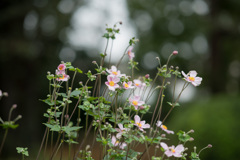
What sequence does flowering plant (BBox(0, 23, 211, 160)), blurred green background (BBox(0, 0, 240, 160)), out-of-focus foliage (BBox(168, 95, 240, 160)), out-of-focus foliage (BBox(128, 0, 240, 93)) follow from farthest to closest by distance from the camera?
out-of-focus foliage (BBox(128, 0, 240, 93))
blurred green background (BBox(0, 0, 240, 160))
out-of-focus foliage (BBox(168, 95, 240, 160))
flowering plant (BBox(0, 23, 211, 160))

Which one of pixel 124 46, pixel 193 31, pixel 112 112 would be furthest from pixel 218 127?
pixel 193 31

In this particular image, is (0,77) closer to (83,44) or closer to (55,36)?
(55,36)

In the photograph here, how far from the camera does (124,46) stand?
4.46 metres

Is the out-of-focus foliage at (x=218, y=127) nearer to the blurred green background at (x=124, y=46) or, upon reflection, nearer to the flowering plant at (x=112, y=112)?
the blurred green background at (x=124, y=46)

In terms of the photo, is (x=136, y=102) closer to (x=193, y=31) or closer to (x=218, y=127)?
(x=218, y=127)

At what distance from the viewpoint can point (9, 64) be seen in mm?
6184

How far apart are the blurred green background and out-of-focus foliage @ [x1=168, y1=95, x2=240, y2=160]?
0.05 feet

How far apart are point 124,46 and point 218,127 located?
6.50ft

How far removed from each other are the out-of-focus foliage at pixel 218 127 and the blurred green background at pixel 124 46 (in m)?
0.01

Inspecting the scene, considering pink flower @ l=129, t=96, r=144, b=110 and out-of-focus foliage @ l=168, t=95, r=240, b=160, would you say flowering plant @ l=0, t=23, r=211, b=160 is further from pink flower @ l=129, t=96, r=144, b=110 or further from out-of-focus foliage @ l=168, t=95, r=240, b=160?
out-of-focus foliage @ l=168, t=95, r=240, b=160

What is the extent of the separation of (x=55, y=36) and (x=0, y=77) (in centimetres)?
170

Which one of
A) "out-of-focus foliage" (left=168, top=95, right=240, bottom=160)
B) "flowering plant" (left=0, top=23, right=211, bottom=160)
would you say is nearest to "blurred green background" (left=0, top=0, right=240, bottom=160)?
"out-of-focus foliage" (left=168, top=95, right=240, bottom=160)

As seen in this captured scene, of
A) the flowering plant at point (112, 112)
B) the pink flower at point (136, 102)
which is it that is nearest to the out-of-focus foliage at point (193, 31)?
the flowering plant at point (112, 112)

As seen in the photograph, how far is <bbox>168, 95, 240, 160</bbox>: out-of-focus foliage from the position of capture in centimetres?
368
